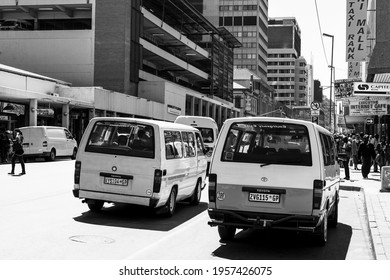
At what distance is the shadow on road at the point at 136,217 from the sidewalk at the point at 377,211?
11.4ft

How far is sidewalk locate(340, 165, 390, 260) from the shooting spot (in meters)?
7.85

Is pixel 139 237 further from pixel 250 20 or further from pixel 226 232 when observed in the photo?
pixel 250 20

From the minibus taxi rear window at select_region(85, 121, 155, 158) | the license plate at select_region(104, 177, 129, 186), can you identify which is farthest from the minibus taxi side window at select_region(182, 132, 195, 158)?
the license plate at select_region(104, 177, 129, 186)

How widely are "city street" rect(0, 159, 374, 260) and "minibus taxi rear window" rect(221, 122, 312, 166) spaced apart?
1.32 m

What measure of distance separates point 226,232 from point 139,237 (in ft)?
4.47

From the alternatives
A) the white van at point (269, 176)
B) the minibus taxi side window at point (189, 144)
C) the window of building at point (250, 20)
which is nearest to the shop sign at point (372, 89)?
the minibus taxi side window at point (189, 144)

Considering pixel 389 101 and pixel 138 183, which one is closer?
pixel 138 183

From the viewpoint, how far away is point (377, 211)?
11.8 metres

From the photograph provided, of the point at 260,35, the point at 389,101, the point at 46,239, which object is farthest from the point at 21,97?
the point at 260,35

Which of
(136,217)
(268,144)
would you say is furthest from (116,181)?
(268,144)

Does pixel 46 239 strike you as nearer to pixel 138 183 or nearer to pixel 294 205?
pixel 138 183

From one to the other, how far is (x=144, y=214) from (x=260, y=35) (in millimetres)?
153087

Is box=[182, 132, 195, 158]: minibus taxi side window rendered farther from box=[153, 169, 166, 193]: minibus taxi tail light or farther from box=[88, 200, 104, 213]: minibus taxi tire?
box=[88, 200, 104, 213]: minibus taxi tire

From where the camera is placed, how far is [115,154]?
34.1 ft
